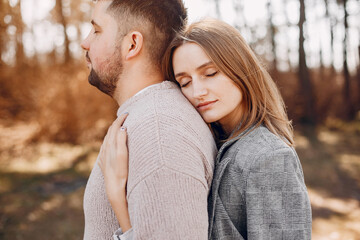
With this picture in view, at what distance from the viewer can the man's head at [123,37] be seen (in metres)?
1.86

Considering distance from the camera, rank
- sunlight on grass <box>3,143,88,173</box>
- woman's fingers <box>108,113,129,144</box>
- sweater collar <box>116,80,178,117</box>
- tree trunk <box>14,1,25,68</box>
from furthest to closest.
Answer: tree trunk <box>14,1,25,68</box> < sunlight on grass <box>3,143,88,173</box> < sweater collar <box>116,80,178,117</box> < woman's fingers <box>108,113,129,144</box>

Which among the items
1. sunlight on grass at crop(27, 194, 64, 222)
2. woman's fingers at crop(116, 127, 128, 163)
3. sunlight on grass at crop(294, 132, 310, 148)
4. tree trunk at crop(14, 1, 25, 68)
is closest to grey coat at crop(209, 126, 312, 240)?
woman's fingers at crop(116, 127, 128, 163)

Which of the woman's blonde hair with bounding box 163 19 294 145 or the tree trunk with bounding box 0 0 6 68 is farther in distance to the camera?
the tree trunk with bounding box 0 0 6 68

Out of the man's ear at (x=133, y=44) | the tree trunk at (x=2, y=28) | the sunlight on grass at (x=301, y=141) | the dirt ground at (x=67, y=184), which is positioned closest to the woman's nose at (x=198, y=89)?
the man's ear at (x=133, y=44)

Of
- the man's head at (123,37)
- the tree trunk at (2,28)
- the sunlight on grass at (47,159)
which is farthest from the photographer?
the tree trunk at (2,28)

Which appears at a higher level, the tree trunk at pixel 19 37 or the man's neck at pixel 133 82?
the tree trunk at pixel 19 37

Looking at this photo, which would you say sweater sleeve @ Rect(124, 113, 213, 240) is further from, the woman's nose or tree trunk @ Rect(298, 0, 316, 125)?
tree trunk @ Rect(298, 0, 316, 125)

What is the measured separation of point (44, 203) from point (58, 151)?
3.60 meters

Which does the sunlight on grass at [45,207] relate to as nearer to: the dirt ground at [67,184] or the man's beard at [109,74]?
the dirt ground at [67,184]

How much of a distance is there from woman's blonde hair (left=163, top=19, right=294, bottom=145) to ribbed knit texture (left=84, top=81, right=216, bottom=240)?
1.31 feet

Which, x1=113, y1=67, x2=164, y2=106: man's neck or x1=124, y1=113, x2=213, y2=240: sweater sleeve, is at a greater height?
x1=113, y1=67, x2=164, y2=106: man's neck

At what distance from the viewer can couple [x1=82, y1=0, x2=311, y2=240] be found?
1276 mm

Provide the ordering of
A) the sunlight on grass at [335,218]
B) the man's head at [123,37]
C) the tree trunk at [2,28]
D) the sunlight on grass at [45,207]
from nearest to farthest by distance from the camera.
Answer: the man's head at [123,37] < the sunlight on grass at [335,218] < the sunlight on grass at [45,207] < the tree trunk at [2,28]

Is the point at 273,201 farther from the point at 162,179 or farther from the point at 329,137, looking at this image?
the point at 329,137
